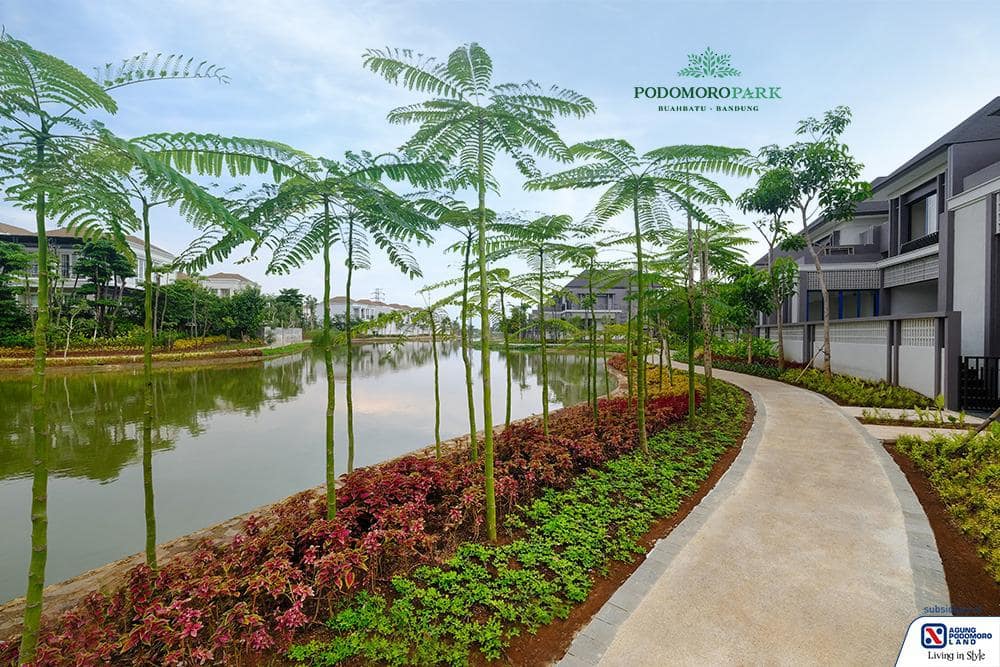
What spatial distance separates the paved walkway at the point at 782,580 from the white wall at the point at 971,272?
8997 mm

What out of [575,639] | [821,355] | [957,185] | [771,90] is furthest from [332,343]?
[957,185]

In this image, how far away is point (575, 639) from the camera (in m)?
2.59

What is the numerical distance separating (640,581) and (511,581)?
102 centimetres

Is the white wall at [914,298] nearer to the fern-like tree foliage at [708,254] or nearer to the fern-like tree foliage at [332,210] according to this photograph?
the fern-like tree foliage at [708,254]

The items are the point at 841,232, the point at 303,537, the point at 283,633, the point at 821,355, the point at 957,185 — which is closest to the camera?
the point at 283,633

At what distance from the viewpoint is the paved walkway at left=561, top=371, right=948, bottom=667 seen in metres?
2.50

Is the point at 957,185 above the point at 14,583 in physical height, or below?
above

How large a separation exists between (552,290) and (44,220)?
5247 mm

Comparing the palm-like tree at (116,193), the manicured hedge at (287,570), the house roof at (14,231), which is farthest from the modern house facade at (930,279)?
the house roof at (14,231)

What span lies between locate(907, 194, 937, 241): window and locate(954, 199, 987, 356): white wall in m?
4.28

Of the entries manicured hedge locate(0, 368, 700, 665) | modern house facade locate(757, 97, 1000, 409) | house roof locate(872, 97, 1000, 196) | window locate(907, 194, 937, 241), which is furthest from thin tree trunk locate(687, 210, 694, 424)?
window locate(907, 194, 937, 241)

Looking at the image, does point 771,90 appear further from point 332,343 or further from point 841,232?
point 841,232

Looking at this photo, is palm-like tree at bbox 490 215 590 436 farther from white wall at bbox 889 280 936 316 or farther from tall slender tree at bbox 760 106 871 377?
white wall at bbox 889 280 936 316

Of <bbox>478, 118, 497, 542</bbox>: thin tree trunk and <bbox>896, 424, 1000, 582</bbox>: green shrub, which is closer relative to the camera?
<bbox>478, 118, 497, 542</bbox>: thin tree trunk
